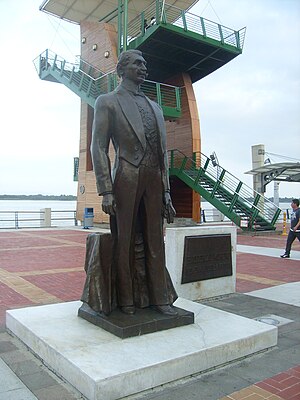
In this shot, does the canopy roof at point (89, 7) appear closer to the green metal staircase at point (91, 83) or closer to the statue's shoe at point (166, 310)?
the green metal staircase at point (91, 83)

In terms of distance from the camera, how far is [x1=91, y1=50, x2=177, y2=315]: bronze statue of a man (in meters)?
4.27

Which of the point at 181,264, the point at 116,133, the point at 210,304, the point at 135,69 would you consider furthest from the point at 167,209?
the point at 210,304

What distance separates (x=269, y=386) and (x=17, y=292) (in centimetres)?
473

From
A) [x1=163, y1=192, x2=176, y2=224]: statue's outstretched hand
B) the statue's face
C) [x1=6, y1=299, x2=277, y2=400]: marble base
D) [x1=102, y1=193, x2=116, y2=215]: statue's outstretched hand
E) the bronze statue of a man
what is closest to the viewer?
[x1=6, y1=299, x2=277, y2=400]: marble base

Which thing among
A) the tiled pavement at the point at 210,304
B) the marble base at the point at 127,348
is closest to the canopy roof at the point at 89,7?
the tiled pavement at the point at 210,304

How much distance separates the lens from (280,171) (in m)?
23.2

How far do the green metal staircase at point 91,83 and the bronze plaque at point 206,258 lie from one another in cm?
1347

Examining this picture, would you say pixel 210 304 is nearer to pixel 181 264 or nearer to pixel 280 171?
pixel 181 264

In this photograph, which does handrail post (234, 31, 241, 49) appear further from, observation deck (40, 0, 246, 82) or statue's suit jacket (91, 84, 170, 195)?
statue's suit jacket (91, 84, 170, 195)

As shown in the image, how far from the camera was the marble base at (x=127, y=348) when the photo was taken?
10.6 ft

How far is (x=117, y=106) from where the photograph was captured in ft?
14.2

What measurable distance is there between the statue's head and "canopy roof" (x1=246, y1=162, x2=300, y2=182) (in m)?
19.0

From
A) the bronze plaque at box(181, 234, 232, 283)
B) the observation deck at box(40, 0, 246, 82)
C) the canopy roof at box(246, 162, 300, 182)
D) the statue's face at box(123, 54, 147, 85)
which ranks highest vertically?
the observation deck at box(40, 0, 246, 82)

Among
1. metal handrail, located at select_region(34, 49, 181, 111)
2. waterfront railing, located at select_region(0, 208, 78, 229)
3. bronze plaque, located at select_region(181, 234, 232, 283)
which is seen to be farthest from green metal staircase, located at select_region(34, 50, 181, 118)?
bronze plaque, located at select_region(181, 234, 232, 283)
